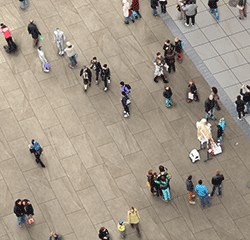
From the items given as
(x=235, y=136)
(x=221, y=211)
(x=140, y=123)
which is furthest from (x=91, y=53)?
(x=221, y=211)

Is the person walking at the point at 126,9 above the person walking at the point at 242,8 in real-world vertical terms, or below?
above

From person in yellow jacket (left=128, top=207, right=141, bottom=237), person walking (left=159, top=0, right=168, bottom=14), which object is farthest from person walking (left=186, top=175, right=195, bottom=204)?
person walking (left=159, top=0, right=168, bottom=14)

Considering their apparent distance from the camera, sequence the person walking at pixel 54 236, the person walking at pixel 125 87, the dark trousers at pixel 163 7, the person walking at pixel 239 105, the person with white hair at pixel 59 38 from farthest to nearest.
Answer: the dark trousers at pixel 163 7 → the person with white hair at pixel 59 38 → the person walking at pixel 125 87 → the person walking at pixel 239 105 → the person walking at pixel 54 236

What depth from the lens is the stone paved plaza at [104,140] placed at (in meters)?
22.5

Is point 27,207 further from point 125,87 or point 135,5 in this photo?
point 135,5

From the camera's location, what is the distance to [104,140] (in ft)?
80.9

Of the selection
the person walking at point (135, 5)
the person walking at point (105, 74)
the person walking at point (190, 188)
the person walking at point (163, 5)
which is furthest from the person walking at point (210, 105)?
the person walking at point (135, 5)

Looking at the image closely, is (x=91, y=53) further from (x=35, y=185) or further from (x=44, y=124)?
(x=35, y=185)

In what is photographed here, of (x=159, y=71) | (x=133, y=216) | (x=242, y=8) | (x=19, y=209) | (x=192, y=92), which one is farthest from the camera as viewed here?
(x=242, y=8)

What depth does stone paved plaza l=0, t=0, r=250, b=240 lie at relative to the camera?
73.9ft

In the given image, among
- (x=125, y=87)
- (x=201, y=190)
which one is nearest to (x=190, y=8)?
(x=125, y=87)

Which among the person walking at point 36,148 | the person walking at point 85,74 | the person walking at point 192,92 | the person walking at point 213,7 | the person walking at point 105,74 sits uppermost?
the person walking at point 213,7

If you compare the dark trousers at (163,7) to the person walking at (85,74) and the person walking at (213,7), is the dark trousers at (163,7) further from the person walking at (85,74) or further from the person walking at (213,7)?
the person walking at (85,74)

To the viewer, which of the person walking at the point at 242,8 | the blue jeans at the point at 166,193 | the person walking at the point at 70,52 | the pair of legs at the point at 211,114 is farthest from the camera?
the person walking at the point at 242,8
